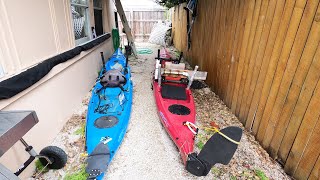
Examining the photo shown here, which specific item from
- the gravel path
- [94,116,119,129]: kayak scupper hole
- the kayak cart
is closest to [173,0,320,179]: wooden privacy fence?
the gravel path

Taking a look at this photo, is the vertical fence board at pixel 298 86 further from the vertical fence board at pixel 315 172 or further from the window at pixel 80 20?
the window at pixel 80 20

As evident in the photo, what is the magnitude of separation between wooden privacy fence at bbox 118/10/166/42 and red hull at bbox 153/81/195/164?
37.2 feet

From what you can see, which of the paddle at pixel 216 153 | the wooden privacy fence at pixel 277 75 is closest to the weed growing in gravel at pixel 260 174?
the wooden privacy fence at pixel 277 75

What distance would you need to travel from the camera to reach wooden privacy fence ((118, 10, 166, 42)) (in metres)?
14.1

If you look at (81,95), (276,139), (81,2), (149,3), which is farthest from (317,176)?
(149,3)

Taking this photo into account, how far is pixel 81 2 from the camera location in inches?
201

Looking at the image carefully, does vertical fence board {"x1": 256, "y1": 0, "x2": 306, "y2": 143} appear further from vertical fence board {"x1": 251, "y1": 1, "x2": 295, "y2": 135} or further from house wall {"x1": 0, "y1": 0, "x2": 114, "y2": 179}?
house wall {"x1": 0, "y1": 0, "x2": 114, "y2": 179}

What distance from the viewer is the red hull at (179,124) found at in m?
2.58

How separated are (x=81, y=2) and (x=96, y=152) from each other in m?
4.28

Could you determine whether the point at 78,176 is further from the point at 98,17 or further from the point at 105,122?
the point at 98,17

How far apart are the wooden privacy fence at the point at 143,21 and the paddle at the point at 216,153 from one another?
1285cm

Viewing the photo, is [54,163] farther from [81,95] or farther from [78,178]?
[81,95]

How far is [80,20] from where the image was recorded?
5086mm

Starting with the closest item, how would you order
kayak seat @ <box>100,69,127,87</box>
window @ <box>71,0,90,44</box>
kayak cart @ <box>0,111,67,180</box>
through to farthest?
kayak cart @ <box>0,111,67,180</box>
kayak seat @ <box>100,69,127,87</box>
window @ <box>71,0,90,44</box>
